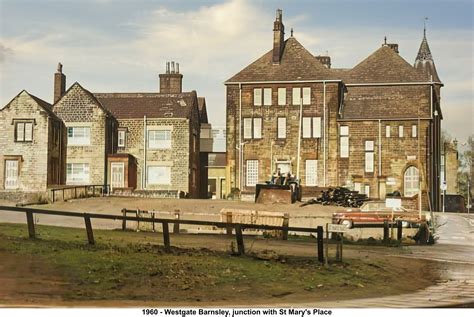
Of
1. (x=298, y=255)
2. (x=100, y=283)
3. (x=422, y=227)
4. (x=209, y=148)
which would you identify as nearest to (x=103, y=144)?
(x=209, y=148)

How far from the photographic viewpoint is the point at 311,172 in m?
50.8

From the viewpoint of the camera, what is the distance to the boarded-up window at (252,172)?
168 ft

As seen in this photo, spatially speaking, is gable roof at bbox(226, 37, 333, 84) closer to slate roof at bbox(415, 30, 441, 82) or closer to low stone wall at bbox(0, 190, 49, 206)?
slate roof at bbox(415, 30, 441, 82)

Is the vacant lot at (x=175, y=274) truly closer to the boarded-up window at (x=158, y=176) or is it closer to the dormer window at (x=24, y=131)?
the dormer window at (x=24, y=131)

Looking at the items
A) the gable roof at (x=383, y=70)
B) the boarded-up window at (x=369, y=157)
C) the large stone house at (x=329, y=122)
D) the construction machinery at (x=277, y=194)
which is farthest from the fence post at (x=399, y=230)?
the gable roof at (x=383, y=70)

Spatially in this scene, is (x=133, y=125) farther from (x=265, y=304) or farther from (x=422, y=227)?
(x=265, y=304)

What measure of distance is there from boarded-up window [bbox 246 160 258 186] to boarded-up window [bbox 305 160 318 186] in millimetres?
3045

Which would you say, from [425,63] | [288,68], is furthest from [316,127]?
[425,63]

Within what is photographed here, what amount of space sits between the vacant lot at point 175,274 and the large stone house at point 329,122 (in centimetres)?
2892

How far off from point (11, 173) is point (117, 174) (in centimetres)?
1959

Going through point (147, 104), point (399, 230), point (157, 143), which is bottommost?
point (399, 230)

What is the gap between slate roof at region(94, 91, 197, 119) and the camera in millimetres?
49034

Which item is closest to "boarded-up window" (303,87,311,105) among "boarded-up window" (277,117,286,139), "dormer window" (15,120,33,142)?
"boarded-up window" (277,117,286,139)

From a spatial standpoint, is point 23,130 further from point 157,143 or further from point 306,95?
point 306,95
